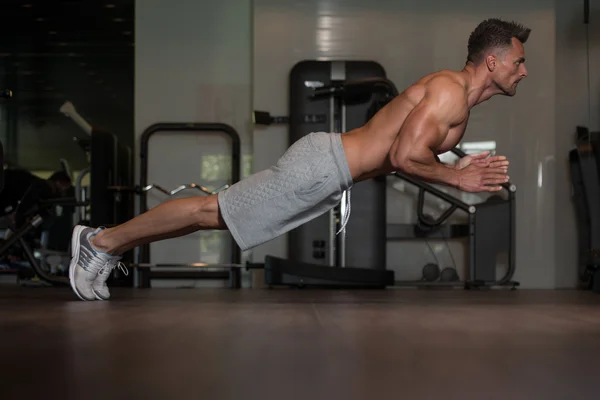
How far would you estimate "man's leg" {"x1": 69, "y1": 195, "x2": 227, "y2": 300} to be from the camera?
2.48 m

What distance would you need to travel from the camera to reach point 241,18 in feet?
17.3

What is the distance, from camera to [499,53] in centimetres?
260

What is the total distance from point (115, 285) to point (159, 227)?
2488 mm

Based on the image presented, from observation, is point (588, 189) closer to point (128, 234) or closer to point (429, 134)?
point (429, 134)

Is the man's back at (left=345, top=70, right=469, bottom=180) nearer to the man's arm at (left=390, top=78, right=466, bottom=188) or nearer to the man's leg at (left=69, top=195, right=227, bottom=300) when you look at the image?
the man's arm at (left=390, top=78, right=466, bottom=188)

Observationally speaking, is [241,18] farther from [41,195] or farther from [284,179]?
[284,179]

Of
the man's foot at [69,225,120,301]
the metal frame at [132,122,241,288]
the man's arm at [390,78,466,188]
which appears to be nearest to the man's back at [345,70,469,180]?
the man's arm at [390,78,466,188]

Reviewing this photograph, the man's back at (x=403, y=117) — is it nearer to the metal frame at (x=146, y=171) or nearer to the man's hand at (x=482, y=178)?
the man's hand at (x=482, y=178)

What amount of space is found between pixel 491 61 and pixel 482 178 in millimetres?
566

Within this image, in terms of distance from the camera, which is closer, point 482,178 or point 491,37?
point 482,178

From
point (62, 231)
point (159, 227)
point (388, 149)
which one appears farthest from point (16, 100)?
point (388, 149)

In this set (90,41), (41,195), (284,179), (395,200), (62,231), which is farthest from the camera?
(90,41)

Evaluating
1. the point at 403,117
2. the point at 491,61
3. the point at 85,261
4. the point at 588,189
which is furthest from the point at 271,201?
the point at 588,189

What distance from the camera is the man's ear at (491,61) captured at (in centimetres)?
259
